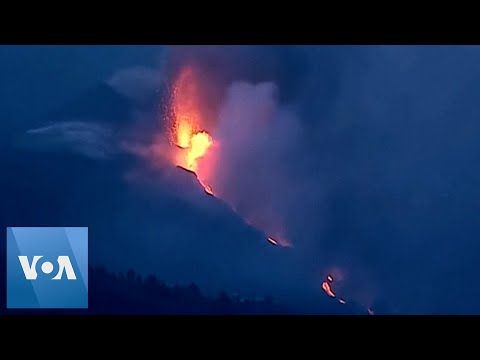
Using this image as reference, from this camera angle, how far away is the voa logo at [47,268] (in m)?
5.25

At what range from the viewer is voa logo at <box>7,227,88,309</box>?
5254 mm

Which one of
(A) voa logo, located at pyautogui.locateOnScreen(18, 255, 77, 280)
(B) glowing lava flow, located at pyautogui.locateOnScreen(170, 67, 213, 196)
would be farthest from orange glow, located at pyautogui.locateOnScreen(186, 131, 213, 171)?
(A) voa logo, located at pyautogui.locateOnScreen(18, 255, 77, 280)

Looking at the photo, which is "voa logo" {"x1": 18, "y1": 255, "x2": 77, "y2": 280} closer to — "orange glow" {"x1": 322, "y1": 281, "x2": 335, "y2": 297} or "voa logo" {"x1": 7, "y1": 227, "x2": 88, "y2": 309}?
"voa logo" {"x1": 7, "y1": 227, "x2": 88, "y2": 309}

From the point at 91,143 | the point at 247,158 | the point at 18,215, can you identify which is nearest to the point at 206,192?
the point at 247,158

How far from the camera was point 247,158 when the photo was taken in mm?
5297

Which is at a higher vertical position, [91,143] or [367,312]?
[91,143]

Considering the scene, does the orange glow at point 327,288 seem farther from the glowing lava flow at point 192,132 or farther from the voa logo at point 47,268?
the voa logo at point 47,268

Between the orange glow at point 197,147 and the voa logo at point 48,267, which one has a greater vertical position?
the orange glow at point 197,147

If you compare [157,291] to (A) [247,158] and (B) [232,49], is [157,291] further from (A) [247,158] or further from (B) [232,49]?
(B) [232,49]

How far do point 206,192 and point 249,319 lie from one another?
687 mm

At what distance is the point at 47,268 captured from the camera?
5.29m

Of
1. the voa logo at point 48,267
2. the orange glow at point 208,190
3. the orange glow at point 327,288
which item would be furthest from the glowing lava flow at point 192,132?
the voa logo at point 48,267

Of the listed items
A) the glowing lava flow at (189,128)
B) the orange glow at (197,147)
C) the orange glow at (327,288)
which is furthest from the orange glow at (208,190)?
the orange glow at (327,288)

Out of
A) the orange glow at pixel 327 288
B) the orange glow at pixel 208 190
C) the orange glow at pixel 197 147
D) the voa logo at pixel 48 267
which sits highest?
the orange glow at pixel 197 147
